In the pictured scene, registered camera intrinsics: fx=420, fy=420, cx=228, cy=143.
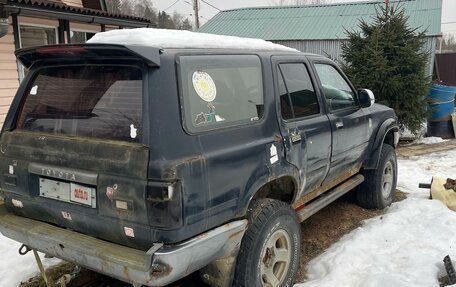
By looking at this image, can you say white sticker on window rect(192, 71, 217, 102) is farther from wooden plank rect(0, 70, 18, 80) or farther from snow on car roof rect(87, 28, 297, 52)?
wooden plank rect(0, 70, 18, 80)

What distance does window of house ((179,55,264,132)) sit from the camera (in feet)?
8.73

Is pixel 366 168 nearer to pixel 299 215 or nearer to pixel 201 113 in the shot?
pixel 299 215

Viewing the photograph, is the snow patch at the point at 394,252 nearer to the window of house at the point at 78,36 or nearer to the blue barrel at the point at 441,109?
the blue barrel at the point at 441,109

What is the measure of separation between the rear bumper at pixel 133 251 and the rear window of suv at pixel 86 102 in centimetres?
68

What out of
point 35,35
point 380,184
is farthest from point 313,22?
point 380,184

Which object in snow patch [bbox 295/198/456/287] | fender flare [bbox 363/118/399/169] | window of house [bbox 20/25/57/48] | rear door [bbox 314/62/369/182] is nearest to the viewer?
snow patch [bbox 295/198/456/287]

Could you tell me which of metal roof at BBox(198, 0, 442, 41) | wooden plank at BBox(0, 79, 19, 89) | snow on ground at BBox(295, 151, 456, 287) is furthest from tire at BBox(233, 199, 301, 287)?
metal roof at BBox(198, 0, 442, 41)

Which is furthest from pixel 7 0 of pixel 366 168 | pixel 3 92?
pixel 366 168

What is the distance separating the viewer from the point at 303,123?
3.64 m

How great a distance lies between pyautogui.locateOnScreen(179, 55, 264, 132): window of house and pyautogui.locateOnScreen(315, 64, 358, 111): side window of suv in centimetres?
121

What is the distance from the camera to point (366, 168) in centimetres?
516

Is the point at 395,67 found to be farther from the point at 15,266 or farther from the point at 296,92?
the point at 15,266

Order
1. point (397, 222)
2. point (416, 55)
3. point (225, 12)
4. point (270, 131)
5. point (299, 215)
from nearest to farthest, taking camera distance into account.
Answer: point (270, 131) → point (299, 215) → point (397, 222) → point (416, 55) → point (225, 12)

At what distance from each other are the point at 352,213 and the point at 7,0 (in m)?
6.66
